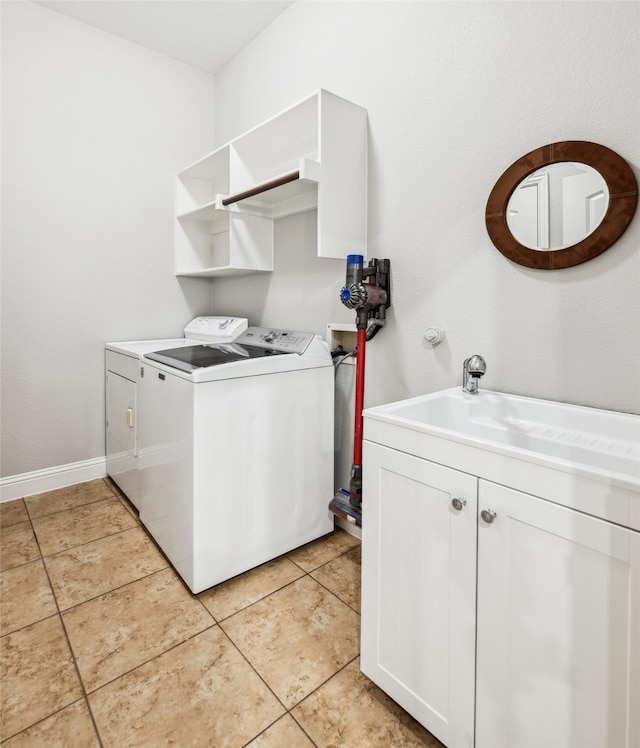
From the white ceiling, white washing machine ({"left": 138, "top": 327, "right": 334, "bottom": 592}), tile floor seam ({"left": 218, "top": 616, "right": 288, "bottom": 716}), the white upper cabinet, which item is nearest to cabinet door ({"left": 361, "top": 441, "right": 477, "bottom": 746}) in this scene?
tile floor seam ({"left": 218, "top": 616, "right": 288, "bottom": 716})

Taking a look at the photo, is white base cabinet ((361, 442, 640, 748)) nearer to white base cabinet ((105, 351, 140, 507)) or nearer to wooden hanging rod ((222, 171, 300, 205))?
wooden hanging rod ((222, 171, 300, 205))

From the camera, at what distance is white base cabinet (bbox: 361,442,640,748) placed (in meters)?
0.75

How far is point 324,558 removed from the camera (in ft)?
6.46

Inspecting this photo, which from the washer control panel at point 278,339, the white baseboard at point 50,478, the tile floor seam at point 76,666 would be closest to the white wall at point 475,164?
the washer control panel at point 278,339

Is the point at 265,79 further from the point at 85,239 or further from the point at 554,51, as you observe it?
the point at 554,51

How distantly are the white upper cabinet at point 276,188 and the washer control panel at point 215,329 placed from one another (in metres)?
0.31

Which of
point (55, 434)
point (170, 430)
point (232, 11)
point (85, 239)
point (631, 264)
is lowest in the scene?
point (55, 434)

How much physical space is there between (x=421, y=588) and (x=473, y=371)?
68cm

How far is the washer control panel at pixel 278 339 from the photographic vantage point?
201 cm

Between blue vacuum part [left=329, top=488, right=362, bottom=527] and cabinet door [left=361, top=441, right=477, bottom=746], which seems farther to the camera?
blue vacuum part [left=329, top=488, right=362, bottom=527]

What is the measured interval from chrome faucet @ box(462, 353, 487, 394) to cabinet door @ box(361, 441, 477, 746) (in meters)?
0.46

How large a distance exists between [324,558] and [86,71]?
310 centimetres

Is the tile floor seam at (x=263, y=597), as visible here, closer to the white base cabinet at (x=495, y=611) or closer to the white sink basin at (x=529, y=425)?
the white base cabinet at (x=495, y=611)

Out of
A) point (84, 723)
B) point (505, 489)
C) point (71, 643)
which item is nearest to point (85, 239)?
point (71, 643)
